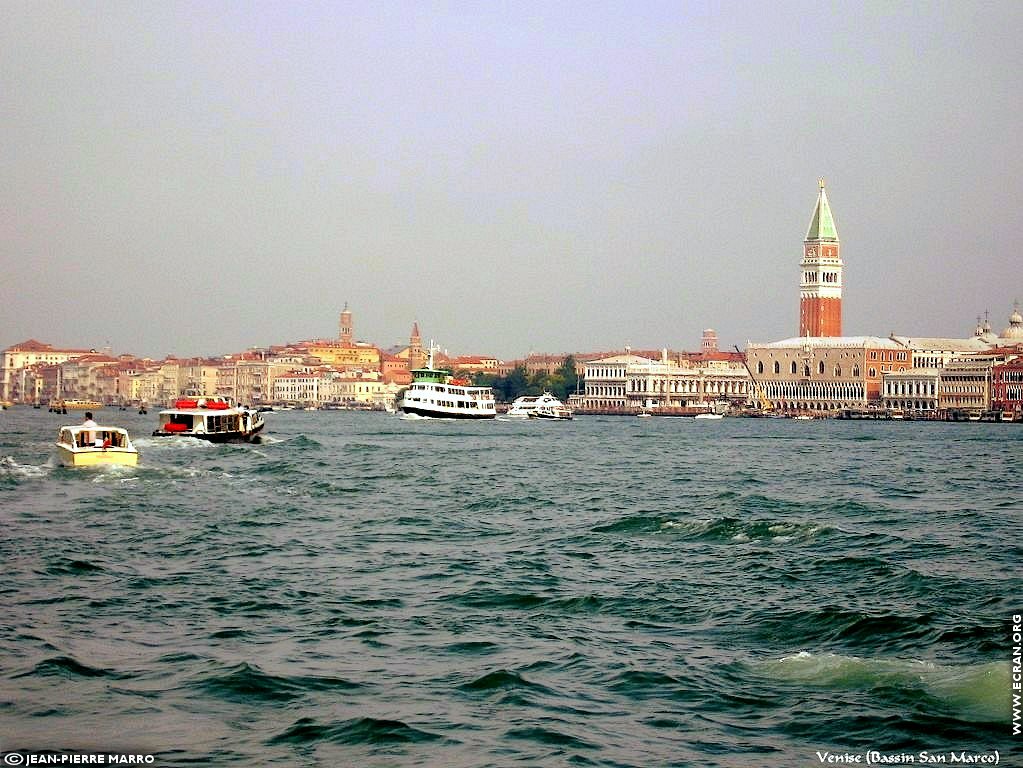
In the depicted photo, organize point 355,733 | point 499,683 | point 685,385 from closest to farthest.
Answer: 1. point 355,733
2. point 499,683
3. point 685,385

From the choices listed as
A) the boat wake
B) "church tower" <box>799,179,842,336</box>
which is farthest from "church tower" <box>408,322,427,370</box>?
the boat wake

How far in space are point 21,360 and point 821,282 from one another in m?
79.2

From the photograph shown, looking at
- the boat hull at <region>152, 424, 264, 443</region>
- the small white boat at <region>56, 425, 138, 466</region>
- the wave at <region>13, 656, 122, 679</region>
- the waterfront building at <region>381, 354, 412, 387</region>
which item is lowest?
the wave at <region>13, 656, 122, 679</region>

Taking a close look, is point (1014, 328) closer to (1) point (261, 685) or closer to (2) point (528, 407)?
(2) point (528, 407)

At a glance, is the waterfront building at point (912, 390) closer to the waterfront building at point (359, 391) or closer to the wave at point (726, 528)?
the waterfront building at point (359, 391)

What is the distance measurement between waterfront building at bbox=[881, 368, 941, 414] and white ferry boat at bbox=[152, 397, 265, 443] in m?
69.1

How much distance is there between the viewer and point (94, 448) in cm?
2422

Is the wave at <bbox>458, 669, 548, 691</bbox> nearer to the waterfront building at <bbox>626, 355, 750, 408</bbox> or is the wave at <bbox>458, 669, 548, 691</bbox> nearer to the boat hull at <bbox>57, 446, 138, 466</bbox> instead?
the boat hull at <bbox>57, 446, 138, 466</bbox>

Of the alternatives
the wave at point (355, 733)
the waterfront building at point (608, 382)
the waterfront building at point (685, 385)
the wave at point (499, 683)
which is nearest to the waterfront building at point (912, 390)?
the waterfront building at point (685, 385)

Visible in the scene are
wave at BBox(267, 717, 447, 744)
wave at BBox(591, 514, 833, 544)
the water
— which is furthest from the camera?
wave at BBox(591, 514, 833, 544)

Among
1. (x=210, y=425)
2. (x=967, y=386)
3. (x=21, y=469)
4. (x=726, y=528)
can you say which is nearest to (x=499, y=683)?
(x=726, y=528)

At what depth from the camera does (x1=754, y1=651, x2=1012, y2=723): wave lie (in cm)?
800

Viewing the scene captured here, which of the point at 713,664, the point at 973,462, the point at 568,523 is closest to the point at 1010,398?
the point at 973,462

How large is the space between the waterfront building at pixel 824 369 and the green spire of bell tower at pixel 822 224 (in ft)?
33.2
